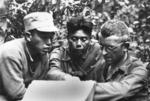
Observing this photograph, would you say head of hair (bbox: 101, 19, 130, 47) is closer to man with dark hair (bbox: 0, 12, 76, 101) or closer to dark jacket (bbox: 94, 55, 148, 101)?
dark jacket (bbox: 94, 55, 148, 101)

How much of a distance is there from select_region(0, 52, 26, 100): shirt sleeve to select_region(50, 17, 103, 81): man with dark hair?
0.43 metres

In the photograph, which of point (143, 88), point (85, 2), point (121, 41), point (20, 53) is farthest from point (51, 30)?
point (85, 2)

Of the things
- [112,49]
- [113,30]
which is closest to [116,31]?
[113,30]

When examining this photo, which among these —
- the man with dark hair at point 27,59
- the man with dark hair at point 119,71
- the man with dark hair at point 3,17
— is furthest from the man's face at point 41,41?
the man with dark hair at point 3,17

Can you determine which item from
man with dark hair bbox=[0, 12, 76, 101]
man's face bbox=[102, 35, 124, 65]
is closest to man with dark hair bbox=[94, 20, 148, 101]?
man's face bbox=[102, 35, 124, 65]

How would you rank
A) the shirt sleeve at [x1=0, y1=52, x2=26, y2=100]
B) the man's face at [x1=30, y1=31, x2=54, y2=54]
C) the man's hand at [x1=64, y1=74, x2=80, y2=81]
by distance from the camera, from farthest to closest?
the man's face at [x1=30, y1=31, x2=54, y2=54]
the shirt sleeve at [x1=0, y1=52, x2=26, y2=100]
the man's hand at [x1=64, y1=74, x2=80, y2=81]

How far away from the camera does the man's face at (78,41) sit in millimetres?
5691

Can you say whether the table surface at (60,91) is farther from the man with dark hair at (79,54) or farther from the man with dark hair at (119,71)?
the man with dark hair at (79,54)

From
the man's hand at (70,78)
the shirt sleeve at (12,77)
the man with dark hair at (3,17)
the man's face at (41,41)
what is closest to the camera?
the man's hand at (70,78)

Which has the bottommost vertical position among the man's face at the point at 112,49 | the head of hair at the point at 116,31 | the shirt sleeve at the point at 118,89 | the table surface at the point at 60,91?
the shirt sleeve at the point at 118,89

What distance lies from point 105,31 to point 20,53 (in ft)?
3.23

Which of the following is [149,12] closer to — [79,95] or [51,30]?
[51,30]

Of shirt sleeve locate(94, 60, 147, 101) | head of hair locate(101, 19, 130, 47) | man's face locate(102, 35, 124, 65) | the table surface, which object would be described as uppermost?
head of hair locate(101, 19, 130, 47)

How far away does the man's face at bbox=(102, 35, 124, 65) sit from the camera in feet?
18.6
